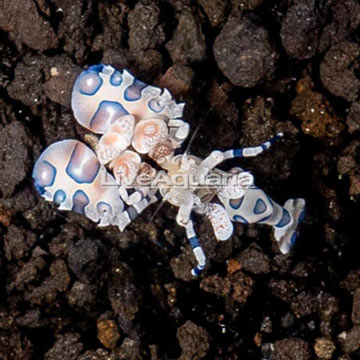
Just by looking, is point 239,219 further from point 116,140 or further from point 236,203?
point 116,140

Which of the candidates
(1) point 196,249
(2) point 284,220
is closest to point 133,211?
(1) point 196,249

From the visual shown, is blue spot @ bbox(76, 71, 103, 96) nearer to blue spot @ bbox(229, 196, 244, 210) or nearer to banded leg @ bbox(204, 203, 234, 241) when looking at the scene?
banded leg @ bbox(204, 203, 234, 241)

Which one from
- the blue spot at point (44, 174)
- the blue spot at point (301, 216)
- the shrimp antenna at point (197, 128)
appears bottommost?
the blue spot at point (301, 216)

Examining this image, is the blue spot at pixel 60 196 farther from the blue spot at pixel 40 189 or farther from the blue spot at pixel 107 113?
the blue spot at pixel 107 113

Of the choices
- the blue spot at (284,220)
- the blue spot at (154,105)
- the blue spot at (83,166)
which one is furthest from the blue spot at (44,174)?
the blue spot at (284,220)

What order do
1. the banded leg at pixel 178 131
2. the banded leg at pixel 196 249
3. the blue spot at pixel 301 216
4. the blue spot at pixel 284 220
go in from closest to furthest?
the banded leg at pixel 196 249 → the banded leg at pixel 178 131 → the blue spot at pixel 284 220 → the blue spot at pixel 301 216

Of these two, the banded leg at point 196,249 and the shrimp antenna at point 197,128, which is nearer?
the banded leg at point 196,249

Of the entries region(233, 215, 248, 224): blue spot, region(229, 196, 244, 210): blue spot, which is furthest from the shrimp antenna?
region(233, 215, 248, 224): blue spot
